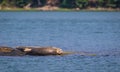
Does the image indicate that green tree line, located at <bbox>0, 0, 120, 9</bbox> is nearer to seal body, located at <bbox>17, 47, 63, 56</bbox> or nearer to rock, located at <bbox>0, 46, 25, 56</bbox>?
seal body, located at <bbox>17, 47, 63, 56</bbox>

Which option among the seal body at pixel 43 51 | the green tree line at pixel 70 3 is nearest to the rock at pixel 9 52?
the seal body at pixel 43 51

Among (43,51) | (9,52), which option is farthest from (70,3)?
(9,52)

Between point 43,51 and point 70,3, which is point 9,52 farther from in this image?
point 70,3

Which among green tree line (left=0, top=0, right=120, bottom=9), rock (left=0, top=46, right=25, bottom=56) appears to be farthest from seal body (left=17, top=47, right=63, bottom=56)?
green tree line (left=0, top=0, right=120, bottom=9)

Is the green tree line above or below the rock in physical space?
below

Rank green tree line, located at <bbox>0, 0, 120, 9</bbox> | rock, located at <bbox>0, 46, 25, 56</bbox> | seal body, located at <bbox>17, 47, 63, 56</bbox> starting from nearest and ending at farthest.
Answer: rock, located at <bbox>0, 46, 25, 56</bbox> < seal body, located at <bbox>17, 47, 63, 56</bbox> < green tree line, located at <bbox>0, 0, 120, 9</bbox>

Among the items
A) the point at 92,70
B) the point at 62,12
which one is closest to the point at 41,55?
the point at 92,70

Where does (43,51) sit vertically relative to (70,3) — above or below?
above

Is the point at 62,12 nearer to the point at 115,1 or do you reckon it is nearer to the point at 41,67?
the point at 115,1

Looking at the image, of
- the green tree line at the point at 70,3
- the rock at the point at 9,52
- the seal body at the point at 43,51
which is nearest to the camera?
the rock at the point at 9,52

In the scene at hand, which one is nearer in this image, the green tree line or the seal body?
the seal body

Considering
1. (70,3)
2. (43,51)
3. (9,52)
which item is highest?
(9,52)

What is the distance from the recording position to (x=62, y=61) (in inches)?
1794

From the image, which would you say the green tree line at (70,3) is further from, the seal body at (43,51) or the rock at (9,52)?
the rock at (9,52)
